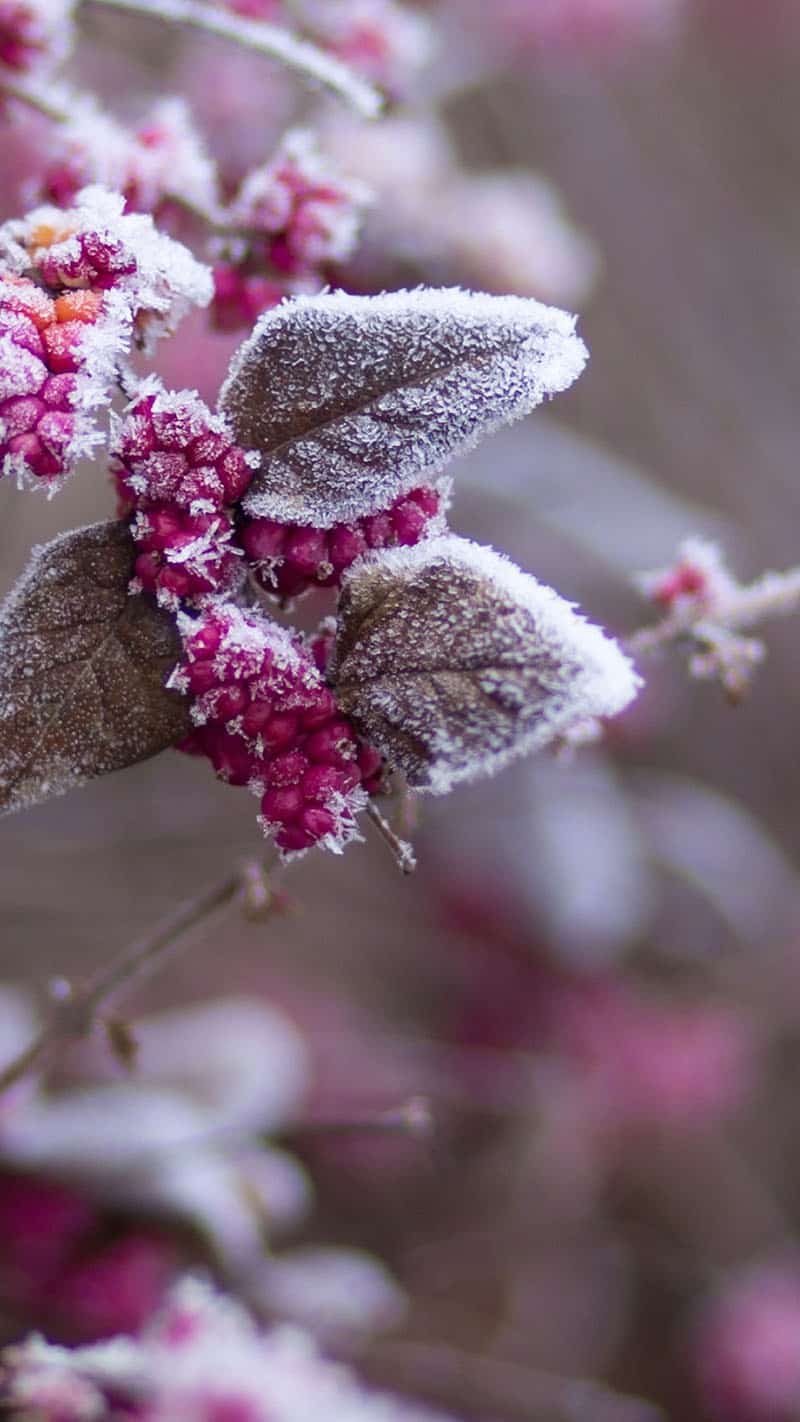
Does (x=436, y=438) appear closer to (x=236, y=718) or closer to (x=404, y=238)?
(x=236, y=718)

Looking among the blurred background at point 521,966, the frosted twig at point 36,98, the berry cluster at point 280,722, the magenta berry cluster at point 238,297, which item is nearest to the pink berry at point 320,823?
the berry cluster at point 280,722

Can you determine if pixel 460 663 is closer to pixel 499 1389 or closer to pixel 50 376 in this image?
pixel 50 376

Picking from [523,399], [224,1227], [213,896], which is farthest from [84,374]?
[224,1227]

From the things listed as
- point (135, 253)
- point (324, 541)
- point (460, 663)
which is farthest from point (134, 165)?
point (460, 663)

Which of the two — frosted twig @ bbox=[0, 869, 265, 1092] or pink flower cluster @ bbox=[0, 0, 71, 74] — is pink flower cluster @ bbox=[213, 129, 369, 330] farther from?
frosted twig @ bbox=[0, 869, 265, 1092]

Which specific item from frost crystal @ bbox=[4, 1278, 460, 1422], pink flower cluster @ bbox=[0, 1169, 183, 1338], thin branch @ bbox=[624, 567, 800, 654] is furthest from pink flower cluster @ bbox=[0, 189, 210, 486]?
pink flower cluster @ bbox=[0, 1169, 183, 1338]
